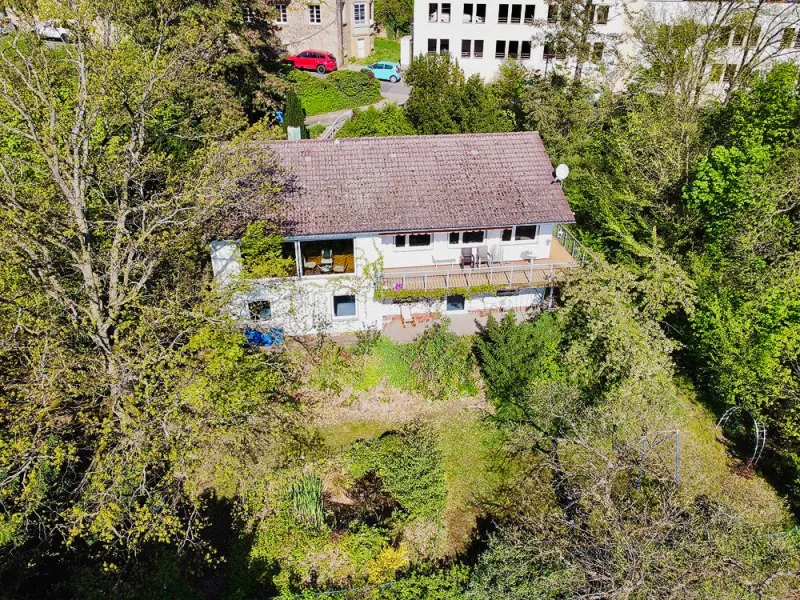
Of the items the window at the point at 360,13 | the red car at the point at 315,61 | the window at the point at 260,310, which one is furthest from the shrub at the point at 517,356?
the window at the point at 360,13

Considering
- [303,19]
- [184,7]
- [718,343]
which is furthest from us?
[303,19]

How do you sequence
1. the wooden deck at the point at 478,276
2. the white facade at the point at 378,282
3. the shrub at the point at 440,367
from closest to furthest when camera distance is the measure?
the shrub at the point at 440,367 < the white facade at the point at 378,282 < the wooden deck at the point at 478,276

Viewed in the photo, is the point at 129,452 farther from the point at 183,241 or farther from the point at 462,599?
the point at 462,599

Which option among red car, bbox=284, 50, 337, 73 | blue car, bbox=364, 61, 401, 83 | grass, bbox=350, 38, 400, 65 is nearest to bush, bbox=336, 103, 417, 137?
red car, bbox=284, 50, 337, 73

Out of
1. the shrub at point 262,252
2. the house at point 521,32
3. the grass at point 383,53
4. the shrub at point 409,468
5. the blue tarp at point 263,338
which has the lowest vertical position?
the shrub at point 409,468

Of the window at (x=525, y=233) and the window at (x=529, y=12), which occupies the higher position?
the window at (x=529, y=12)

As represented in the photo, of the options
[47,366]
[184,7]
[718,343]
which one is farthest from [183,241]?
[718,343]

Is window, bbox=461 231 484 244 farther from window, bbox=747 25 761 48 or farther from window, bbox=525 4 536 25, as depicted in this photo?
window, bbox=525 4 536 25

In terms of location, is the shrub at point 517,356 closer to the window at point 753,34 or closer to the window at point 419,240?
the window at point 419,240
